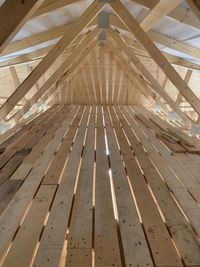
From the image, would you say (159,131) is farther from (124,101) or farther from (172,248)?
(124,101)

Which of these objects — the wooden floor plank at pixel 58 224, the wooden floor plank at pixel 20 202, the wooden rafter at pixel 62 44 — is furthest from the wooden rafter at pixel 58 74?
the wooden floor plank at pixel 58 224

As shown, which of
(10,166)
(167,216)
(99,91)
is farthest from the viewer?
(99,91)

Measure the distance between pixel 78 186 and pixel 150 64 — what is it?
6.24m

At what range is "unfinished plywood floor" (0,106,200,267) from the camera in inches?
55.1

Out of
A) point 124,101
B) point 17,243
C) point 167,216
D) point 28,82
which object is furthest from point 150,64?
point 17,243

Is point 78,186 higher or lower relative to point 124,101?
higher

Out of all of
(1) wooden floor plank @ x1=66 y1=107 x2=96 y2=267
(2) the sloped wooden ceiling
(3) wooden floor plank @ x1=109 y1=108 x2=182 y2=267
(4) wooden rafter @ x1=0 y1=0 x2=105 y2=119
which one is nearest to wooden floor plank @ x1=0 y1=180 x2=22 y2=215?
(1) wooden floor plank @ x1=66 y1=107 x2=96 y2=267

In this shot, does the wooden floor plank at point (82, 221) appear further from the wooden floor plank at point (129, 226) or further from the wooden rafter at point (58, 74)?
the wooden rafter at point (58, 74)

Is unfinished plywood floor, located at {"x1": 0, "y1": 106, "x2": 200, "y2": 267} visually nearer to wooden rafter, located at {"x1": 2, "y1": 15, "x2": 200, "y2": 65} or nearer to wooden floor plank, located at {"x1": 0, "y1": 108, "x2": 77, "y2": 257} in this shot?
wooden floor plank, located at {"x1": 0, "y1": 108, "x2": 77, "y2": 257}

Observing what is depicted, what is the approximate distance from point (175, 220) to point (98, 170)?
106 cm

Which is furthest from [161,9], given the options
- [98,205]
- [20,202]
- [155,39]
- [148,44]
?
[20,202]

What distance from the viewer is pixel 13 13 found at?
4.26 feet

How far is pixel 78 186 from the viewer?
224 cm

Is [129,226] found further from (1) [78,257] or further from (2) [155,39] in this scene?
(2) [155,39]
